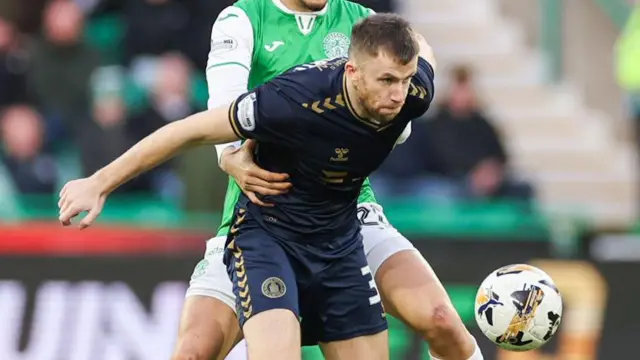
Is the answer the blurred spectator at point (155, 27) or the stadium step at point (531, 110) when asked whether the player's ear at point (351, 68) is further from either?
the stadium step at point (531, 110)

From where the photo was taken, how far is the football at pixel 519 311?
6.90 meters

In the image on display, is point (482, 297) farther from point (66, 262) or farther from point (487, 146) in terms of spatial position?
point (487, 146)

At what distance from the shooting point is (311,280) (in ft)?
22.3

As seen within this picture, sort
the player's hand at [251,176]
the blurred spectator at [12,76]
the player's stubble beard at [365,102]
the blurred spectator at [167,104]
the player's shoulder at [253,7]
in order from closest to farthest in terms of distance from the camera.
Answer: the player's stubble beard at [365,102] < the player's hand at [251,176] < the player's shoulder at [253,7] < the blurred spectator at [167,104] < the blurred spectator at [12,76]

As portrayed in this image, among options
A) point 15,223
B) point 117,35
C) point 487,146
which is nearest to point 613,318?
point 487,146

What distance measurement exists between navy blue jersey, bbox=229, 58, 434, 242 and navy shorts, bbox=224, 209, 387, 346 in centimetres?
9

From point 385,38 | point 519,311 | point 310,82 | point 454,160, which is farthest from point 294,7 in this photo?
point 454,160

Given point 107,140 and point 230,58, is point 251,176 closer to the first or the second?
point 230,58

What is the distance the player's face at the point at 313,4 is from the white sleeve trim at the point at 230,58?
0.29 meters

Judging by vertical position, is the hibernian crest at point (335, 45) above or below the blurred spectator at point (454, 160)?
above

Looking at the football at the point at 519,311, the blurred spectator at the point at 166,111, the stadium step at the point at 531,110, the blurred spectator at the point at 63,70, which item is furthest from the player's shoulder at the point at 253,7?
the stadium step at the point at 531,110

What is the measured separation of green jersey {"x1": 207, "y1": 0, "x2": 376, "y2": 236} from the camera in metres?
6.87

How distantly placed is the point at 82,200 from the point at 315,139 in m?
1.08

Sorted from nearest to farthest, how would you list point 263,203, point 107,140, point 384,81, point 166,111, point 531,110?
point 384,81
point 263,203
point 107,140
point 166,111
point 531,110
